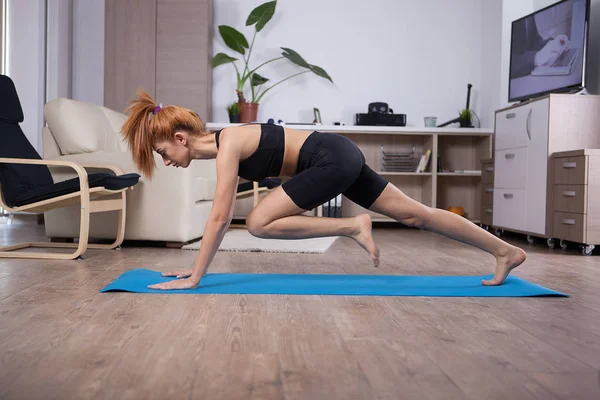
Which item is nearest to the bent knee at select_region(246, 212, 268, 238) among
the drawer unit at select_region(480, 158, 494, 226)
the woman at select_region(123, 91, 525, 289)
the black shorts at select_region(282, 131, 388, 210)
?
the woman at select_region(123, 91, 525, 289)

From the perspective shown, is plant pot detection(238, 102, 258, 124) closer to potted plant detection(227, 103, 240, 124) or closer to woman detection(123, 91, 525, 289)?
potted plant detection(227, 103, 240, 124)

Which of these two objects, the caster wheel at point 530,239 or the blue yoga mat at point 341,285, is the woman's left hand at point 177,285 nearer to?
the blue yoga mat at point 341,285

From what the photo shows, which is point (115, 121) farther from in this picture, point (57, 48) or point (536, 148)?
point (536, 148)

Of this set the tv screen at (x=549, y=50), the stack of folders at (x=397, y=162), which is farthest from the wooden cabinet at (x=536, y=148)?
the stack of folders at (x=397, y=162)

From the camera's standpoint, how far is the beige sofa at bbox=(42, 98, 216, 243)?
148 inches

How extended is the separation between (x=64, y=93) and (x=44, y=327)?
514 cm

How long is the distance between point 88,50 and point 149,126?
4753 millimetres

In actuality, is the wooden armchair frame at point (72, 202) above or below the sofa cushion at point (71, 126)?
below

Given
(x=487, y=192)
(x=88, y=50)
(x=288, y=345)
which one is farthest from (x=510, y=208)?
(x=88, y=50)

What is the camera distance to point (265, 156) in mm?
2209

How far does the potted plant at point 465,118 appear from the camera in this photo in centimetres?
575

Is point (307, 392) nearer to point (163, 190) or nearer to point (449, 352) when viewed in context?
point (449, 352)

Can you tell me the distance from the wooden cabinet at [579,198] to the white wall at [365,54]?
2273mm

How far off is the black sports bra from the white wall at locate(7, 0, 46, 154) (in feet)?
15.3
